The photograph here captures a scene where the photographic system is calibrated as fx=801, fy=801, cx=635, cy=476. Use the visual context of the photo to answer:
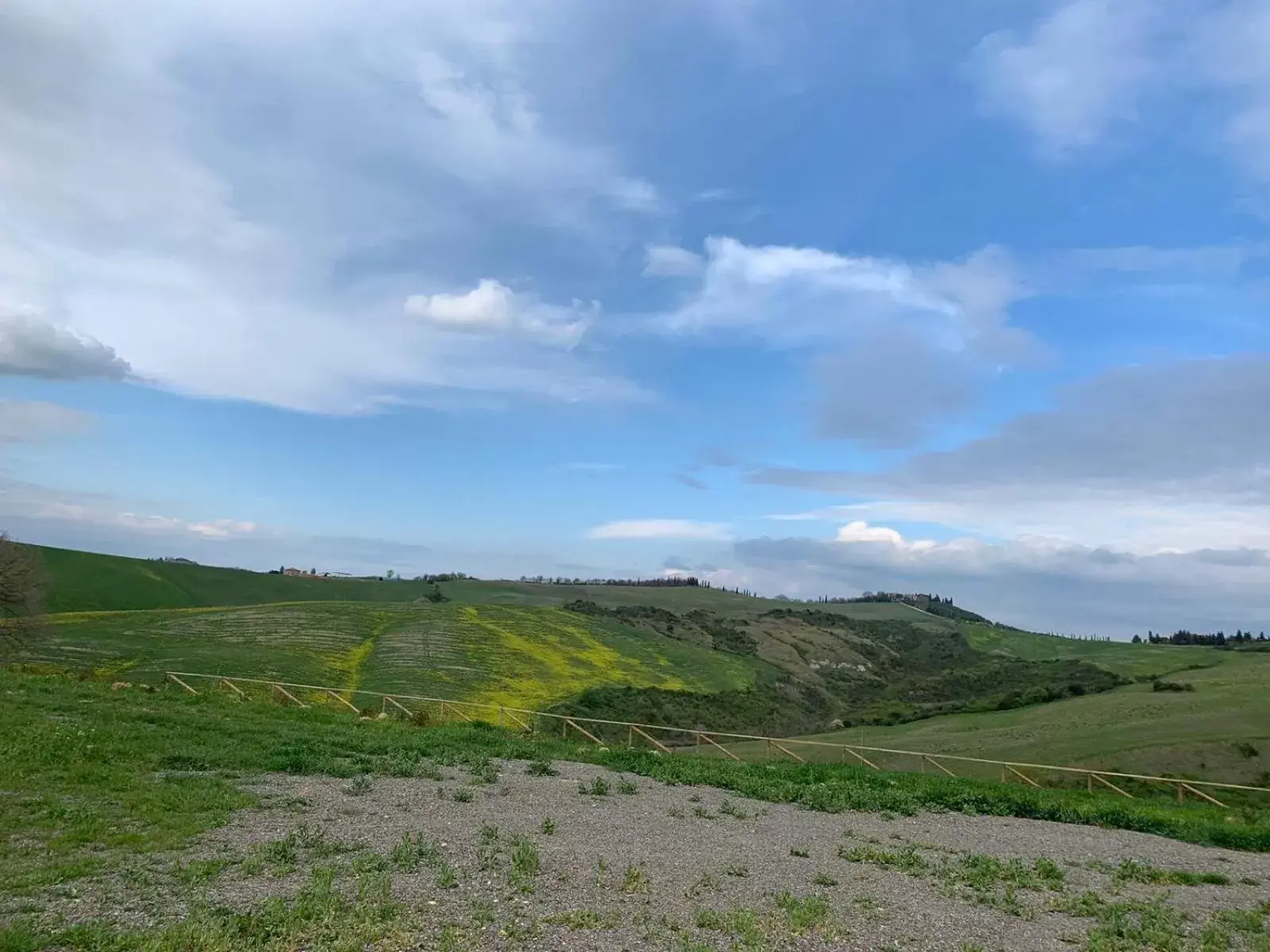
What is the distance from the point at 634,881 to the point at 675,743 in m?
47.9

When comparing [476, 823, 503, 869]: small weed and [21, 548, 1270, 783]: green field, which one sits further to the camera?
[21, 548, 1270, 783]: green field

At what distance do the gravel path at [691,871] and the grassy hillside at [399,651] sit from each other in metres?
36.3

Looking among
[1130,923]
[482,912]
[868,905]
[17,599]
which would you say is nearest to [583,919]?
[482,912]

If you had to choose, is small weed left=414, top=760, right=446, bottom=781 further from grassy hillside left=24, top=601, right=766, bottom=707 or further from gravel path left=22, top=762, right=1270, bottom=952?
grassy hillside left=24, top=601, right=766, bottom=707

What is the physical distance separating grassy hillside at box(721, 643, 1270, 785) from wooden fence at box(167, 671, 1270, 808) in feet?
9.17

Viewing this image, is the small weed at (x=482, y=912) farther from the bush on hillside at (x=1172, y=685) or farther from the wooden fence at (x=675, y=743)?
the bush on hillside at (x=1172, y=685)

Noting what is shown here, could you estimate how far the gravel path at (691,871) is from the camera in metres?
10.4

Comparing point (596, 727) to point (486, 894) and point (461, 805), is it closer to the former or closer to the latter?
point (461, 805)

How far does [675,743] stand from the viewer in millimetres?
58500

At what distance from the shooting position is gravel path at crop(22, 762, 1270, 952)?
10398 mm

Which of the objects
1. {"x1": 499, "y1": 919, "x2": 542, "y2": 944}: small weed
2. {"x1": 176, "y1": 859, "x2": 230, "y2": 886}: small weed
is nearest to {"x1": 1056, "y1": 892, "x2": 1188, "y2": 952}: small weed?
{"x1": 499, "y1": 919, "x2": 542, "y2": 944}: small weed

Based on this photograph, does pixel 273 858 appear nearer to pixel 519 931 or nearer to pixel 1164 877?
pixel 519 931

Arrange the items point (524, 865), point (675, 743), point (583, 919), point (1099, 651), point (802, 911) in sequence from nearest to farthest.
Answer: point (583, 919) → point (802, 911) → point (524, 865) → point (675, 743) → point (1099, 651)

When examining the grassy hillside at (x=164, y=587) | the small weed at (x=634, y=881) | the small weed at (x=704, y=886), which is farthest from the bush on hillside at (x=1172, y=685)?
the grassy hillside at (x=164, y=587)
